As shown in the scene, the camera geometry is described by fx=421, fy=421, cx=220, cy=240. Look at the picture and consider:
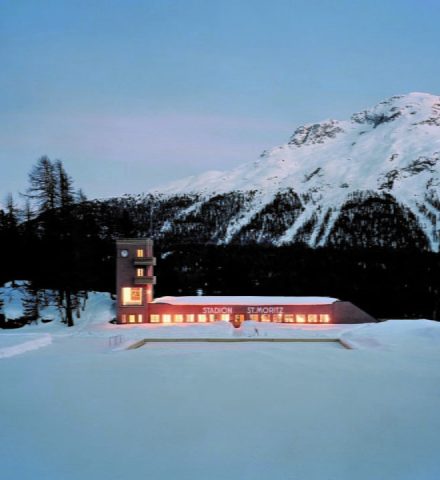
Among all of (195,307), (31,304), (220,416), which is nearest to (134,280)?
(195,307)

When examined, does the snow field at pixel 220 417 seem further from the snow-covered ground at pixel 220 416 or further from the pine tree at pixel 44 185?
the pine tree at pixel 44 185

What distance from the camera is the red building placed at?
133 ft

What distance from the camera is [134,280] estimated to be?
41.6 meters

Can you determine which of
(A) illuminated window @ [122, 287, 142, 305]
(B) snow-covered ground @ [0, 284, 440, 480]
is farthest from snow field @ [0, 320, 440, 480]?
(A) illuminated window @ [122, 287, 142, 305]

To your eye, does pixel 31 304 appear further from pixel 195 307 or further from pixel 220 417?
pixel 220 417

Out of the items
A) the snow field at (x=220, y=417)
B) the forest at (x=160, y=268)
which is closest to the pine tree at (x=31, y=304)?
the forest at (x=160, y=268)

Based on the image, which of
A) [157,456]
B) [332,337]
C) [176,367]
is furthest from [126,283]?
[157,456]

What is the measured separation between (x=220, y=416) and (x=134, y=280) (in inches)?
1226

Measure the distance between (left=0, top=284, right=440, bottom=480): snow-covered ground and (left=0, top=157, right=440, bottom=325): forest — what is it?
78.6 ft

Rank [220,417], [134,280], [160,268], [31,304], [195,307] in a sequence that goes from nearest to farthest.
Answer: [220,417] < [195,307] < [134,280] < [31,304] < [160,268]

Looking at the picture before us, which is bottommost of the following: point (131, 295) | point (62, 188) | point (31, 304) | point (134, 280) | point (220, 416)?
point (31, 304)

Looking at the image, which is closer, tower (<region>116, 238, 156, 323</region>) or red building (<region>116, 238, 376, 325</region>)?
red building (<region>116, 238, 376, 325</region>)

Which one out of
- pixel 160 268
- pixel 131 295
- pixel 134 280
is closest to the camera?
pixel 134 280

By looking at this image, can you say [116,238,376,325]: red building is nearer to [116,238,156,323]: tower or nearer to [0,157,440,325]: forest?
[116,238,156,323]: tower
